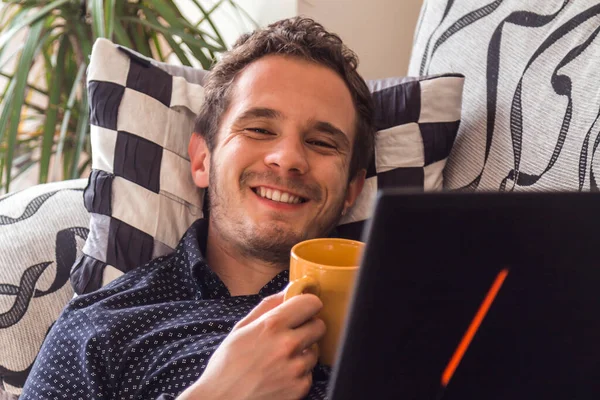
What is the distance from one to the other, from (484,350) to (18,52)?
1.56m

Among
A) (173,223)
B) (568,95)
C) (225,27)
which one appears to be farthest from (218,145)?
(225,27)

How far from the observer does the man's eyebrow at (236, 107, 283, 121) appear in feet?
3.62

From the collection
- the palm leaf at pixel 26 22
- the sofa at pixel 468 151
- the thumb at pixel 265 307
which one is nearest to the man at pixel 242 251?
the thumb at pixel 265 307

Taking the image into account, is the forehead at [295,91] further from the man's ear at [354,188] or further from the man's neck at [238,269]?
the man's neck at [238,269]

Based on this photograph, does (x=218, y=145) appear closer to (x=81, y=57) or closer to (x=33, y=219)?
(x=33, y=219)

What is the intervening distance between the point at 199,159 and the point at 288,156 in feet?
0.83

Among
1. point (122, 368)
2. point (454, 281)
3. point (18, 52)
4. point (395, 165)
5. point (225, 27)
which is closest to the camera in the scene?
point (454, 281)

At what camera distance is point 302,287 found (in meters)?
0.73

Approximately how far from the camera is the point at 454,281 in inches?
17.1

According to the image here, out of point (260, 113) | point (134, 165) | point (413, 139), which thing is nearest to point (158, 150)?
point (134, 165)

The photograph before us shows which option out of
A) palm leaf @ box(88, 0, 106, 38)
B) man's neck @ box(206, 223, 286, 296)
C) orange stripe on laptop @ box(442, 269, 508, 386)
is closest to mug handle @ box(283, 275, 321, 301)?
orange stripe on laptop @ box(442, 269, 508, 386)

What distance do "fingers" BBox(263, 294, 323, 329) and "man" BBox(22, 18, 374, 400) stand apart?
0.02m

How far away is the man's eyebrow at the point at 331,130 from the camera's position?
1.11m

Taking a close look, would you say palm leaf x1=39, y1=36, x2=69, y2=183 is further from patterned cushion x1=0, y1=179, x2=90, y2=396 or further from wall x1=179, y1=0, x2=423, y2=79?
wall x1=179, y1=0, x2=423, y2=79
